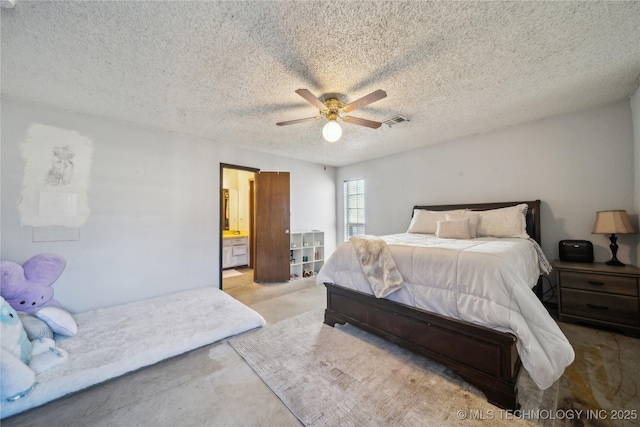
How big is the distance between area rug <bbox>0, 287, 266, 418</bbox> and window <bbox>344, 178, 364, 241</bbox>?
327cm

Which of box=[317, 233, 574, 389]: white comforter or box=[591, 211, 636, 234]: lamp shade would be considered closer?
box=[317, 233, 574, 389]: white comforter

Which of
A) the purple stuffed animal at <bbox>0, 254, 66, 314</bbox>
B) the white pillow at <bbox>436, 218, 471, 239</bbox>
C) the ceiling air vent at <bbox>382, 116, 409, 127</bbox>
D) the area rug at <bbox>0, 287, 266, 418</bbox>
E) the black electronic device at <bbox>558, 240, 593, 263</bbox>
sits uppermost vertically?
the ceiling air vent at <bbox>382, 116, 409, 127</bbox>

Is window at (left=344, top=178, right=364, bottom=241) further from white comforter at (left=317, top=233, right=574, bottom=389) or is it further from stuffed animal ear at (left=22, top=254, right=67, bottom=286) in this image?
stuffed animal ear at (left=22, top=254, right=67, bottom=286)

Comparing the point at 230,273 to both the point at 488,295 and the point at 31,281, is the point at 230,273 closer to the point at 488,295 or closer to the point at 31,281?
the point at 31,281

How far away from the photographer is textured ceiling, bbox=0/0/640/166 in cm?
144

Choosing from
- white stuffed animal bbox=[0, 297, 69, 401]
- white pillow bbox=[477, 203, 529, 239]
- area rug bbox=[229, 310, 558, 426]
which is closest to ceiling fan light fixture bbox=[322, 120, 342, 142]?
area rug bbox=[229, 310, 558, 426]

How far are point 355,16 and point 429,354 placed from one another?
2.48 m

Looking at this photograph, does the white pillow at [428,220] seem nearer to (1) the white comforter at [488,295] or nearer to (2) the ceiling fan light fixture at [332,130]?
(1) the white comforter at [488,295]

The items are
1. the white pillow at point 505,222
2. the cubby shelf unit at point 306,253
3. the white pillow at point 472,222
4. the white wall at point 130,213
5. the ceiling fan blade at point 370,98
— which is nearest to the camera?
the ceiling fan blade at point 370,98

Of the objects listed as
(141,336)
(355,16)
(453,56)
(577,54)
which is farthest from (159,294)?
(577,54)

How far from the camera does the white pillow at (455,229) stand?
290 cm

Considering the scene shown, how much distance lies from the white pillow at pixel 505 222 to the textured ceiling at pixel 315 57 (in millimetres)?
1216

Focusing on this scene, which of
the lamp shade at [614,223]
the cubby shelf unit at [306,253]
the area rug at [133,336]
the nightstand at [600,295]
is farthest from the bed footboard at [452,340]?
the cubby shelf unit at [306,253]

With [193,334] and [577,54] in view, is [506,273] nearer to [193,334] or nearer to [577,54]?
[577,54]
